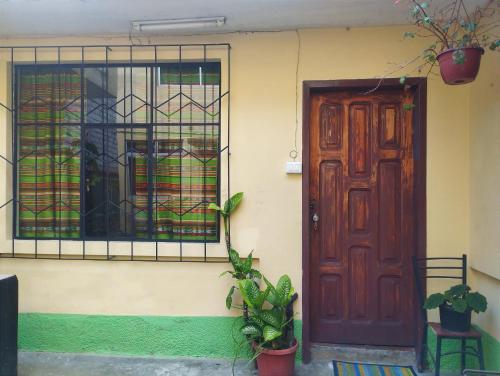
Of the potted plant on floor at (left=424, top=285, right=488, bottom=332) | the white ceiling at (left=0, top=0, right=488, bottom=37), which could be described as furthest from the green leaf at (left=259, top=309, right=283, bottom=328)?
the white ceiling at (left=0, top=0, right=488, bottom=37)

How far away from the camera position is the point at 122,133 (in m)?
3.52

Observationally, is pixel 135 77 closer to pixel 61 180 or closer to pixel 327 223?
A: pixel 61 180

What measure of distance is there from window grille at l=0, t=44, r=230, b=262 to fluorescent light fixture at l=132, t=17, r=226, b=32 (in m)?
0.19

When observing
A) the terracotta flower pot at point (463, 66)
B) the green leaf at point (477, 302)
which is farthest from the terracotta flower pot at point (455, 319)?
the terracotta flower pot at point (463, 66)

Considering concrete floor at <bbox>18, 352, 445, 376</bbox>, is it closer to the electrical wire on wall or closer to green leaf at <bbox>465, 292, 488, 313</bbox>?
green leaf at <bbox>465, 292, 488, 313</bbox>

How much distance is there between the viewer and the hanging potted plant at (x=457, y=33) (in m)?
2.42

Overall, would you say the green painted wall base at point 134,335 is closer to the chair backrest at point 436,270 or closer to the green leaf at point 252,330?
the green leaf at point 252,330

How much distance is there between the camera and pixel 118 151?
3529mm

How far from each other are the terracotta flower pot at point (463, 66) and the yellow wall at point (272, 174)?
28.5 inches

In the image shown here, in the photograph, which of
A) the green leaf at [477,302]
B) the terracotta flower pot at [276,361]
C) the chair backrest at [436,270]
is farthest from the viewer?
the chair backrest at [436,270]

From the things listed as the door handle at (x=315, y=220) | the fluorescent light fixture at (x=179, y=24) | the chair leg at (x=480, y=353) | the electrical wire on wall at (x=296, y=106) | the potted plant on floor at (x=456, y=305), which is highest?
the fluorescent light fixture at (x=179, y=24)

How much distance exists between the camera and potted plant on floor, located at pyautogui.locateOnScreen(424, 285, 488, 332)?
270 cm

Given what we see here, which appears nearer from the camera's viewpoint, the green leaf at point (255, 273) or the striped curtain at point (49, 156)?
the green leaf at point (255, 273)

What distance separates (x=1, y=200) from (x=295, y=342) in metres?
2.98
